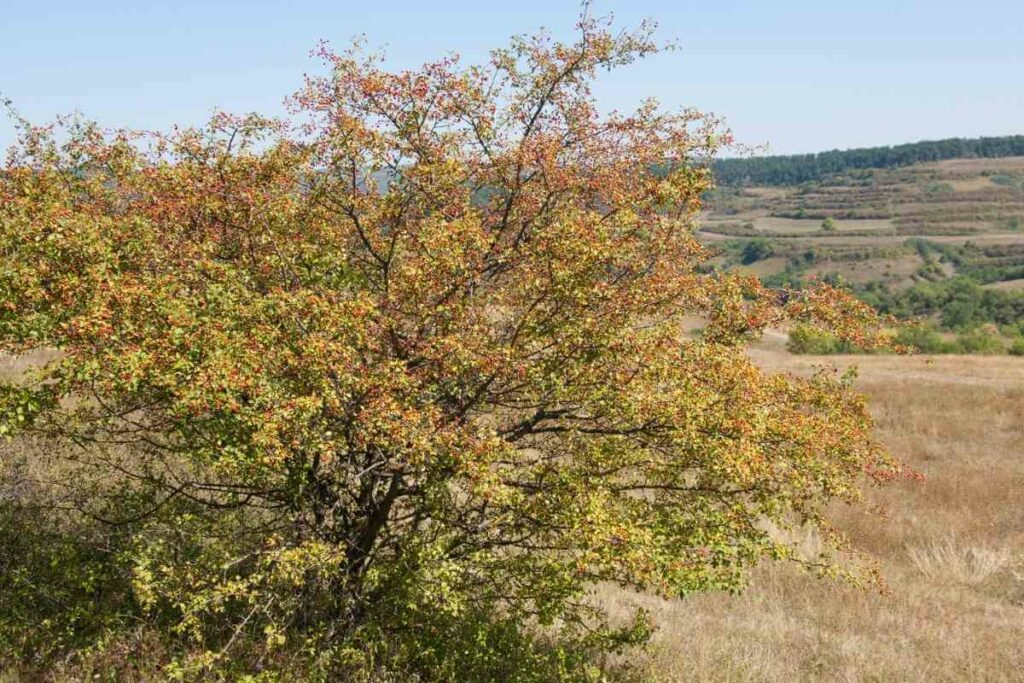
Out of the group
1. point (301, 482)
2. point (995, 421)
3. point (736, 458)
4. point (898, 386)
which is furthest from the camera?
point (898, 386)

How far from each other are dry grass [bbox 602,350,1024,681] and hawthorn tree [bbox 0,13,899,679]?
2.89m

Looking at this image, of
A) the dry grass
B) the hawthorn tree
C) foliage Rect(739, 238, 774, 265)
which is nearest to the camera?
the hawthorn tree

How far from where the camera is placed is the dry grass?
1176cm

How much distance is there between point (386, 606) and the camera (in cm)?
944

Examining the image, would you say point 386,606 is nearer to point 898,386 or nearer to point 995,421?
point 995,421

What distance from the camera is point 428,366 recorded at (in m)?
8.05

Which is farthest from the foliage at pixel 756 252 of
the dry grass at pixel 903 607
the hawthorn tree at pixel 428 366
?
the hawthorn tree at pixel 428 366

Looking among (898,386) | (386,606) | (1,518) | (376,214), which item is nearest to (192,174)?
(376,214)

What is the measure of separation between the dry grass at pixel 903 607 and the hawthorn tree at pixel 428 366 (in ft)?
9.47

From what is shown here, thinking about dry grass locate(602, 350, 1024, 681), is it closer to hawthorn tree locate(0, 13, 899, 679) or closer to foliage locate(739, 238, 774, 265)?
hawthorn tree locate(0, 13, 899, 679)

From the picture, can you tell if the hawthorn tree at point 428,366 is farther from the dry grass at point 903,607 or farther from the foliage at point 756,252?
the foliage at point 756,252

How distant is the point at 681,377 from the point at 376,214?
12.5 feet

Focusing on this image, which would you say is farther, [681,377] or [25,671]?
[25,671]

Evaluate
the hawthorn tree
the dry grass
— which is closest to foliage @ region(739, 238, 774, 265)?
the dry grass
